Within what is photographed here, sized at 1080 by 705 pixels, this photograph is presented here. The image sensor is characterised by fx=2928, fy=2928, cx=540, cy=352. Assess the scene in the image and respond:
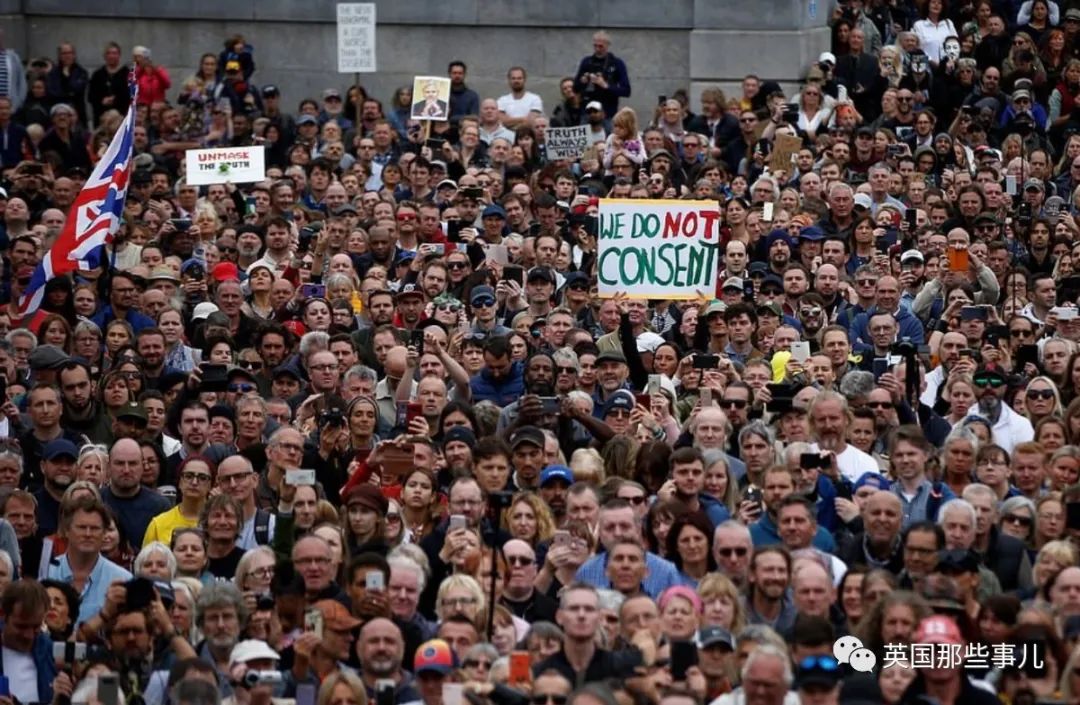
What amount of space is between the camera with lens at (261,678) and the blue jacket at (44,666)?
1.36 meters

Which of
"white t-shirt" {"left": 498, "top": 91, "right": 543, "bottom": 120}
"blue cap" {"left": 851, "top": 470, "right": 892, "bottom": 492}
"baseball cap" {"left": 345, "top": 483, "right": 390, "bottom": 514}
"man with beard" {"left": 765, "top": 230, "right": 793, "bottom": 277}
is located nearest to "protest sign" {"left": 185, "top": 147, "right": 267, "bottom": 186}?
"white t-shirt" {"left": 498, "top": 91, "right": 543, "bottom": 120}

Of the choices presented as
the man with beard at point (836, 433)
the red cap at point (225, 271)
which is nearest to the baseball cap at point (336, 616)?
the man with beard at point (836, 433)

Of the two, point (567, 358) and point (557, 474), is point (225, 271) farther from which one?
point (557, 474)

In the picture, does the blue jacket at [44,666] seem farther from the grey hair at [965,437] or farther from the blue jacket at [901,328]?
the blue jacket at [901,328]

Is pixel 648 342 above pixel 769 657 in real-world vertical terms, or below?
above

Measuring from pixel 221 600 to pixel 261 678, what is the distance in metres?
1.08

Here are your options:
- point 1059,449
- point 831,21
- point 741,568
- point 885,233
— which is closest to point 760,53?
point 831,21

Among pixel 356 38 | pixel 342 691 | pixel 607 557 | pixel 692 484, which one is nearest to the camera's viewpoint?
pixel 342 691

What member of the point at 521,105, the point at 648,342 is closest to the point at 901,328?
the point at 648,342

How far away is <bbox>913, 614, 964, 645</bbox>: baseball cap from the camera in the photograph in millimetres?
11438

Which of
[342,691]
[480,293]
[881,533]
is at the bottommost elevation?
[342,691]

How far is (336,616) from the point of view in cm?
1279

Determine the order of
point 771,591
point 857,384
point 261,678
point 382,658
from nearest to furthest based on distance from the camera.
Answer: point 261,678 → point 382,658 → point 771,591 → point 857,384

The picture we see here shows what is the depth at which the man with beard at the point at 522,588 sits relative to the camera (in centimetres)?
1340
